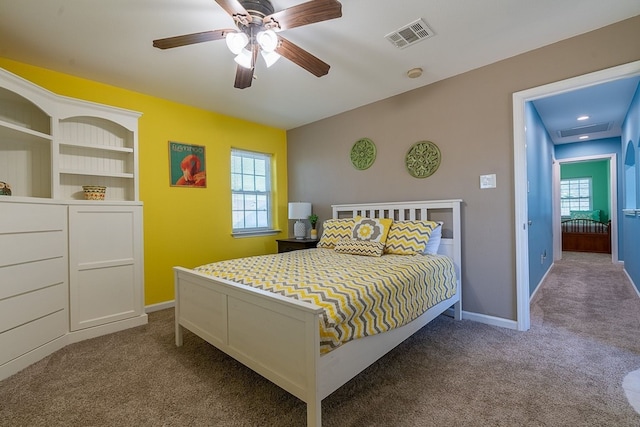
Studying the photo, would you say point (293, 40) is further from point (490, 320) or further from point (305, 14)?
point (490, 320)

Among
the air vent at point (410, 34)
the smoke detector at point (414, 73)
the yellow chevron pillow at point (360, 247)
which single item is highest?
the air vent at point (410, 34)

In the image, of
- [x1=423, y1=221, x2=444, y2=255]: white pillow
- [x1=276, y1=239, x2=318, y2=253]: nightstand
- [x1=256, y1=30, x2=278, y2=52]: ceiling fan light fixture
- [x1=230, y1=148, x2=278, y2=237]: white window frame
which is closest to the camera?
[x1=256, y1=30, x2=278, y2=52]: ceiling fan light fixture

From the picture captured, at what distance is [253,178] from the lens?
14.1 feet

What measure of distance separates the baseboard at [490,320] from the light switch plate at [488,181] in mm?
1234

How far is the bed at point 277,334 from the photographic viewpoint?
129 cm

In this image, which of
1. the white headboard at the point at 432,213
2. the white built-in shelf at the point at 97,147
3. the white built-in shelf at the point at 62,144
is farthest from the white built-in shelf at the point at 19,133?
the white headboard at the point at 432,213

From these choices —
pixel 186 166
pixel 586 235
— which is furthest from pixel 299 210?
pixel 586 235

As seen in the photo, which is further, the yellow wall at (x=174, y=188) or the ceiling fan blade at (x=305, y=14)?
the yellow wall at (x=174, y=188)

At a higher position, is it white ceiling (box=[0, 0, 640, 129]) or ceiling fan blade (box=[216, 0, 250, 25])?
white ceiling (box=[0, 0, 640, 129])

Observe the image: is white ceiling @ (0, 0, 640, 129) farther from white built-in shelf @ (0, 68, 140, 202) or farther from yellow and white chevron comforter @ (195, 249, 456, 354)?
yellow and white chevron comforter @ (195, 249, 456, 354)

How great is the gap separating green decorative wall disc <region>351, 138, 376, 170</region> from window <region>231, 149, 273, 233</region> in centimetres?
150

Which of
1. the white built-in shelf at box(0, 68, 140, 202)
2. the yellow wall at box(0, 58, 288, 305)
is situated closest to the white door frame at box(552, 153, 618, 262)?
the yellow wall at box(0, 58, 288, 305)

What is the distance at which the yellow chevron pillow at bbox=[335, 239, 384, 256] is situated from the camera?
2695mm

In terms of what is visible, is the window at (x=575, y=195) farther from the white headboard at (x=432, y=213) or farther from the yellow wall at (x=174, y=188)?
the yellow wall at (x=174, y=188)
